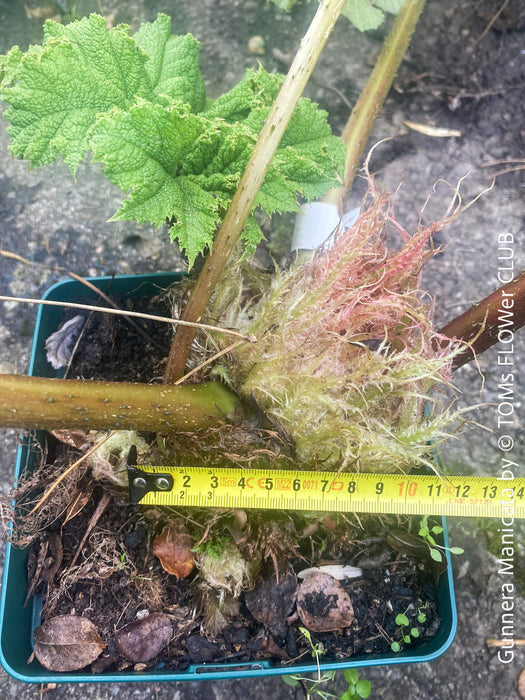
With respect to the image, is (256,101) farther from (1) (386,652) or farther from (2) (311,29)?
(1) (386,652)

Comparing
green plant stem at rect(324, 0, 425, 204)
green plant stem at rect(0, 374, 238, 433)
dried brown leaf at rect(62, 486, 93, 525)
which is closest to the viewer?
green plant stem at rect(0, 374, 238, 433)

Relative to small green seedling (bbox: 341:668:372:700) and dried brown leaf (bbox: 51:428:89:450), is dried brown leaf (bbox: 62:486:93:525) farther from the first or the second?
small green seedling (bbox: 341:668:372:700)

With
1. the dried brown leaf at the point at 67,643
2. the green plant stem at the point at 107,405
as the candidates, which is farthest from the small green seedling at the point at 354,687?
the green plant stem at the point at 107,405

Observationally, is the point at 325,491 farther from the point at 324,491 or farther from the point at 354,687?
the point at 354,687

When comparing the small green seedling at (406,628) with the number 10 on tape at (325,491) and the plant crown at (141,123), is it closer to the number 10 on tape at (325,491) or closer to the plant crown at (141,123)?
the number 10 on tape at (325,491)

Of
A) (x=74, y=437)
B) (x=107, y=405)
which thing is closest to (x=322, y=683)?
(x=74, y=437)

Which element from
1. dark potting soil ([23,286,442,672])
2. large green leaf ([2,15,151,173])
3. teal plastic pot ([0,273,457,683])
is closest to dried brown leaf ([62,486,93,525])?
dark potting soil ([23,286,442,672])

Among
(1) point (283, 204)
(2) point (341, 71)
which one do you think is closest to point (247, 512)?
(1) point (283, 204)
